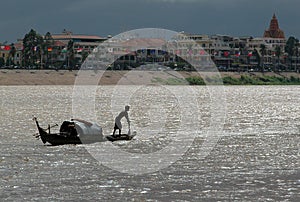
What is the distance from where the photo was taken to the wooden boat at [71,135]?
181ft

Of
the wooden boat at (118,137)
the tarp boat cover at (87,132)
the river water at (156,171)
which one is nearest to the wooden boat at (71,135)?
the tarp boat cover at (87,132)

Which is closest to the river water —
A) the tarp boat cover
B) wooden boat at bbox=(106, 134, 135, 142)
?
wooden boat at bbox=(106, 134, 135, 142)

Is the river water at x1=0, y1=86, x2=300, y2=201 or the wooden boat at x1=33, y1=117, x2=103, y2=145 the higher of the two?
the wooden boat at x1=33, y1=117, x2=103, y2=145

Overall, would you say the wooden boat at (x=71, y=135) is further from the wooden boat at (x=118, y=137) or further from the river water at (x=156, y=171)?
the wooden boat at (x=118, y=137)

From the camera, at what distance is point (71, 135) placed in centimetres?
5578

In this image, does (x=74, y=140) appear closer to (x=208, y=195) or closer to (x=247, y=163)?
(x=247, y=163)

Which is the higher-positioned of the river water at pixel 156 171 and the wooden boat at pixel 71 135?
the wooden boat at pixel 71 135

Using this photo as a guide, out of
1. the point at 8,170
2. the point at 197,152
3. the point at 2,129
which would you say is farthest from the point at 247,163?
the point at 2,129

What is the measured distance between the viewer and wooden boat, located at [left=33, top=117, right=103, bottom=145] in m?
55.2

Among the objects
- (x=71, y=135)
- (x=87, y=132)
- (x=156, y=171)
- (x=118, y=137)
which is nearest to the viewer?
(x=156, y=171)

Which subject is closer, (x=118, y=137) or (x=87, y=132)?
(x=87, y=132)

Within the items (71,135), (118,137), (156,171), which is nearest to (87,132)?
(71,135)

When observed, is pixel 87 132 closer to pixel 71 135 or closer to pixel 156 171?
pixel 71 135

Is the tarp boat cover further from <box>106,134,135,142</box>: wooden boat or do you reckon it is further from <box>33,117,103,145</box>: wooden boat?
<box>106,134,135,142</box>: wooden boat
